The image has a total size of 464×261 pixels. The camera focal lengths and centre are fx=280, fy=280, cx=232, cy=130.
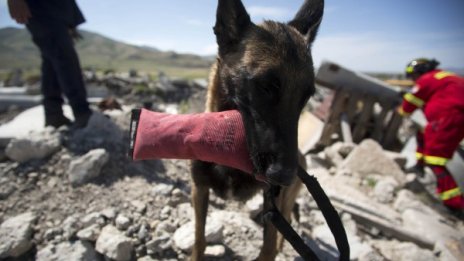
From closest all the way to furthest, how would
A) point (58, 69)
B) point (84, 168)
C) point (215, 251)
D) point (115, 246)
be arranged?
point (115, 246)
point (215, 251)
point (84, 168)
point (58, 69)

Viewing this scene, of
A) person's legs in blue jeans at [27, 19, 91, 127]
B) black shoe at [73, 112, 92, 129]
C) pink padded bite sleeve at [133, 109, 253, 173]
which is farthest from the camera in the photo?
black shoe at [73, 112, 92, 129]

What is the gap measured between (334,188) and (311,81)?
336 cm

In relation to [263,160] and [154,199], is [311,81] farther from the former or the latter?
[154,199]

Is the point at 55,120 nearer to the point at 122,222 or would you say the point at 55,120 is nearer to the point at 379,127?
the point at 122,222

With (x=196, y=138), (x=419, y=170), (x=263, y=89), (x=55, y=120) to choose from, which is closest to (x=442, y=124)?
(x=419, y=170)

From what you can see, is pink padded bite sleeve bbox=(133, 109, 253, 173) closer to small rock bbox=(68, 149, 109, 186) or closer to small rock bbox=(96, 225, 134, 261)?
small rock bbox=(96, 225, 134, 261)

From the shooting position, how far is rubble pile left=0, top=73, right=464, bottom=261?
9.38 ft

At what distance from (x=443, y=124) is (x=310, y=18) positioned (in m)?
4.43

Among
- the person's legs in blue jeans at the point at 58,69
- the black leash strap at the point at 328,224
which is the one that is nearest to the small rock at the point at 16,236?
the person's legs in blue jeans at the point at 58,69

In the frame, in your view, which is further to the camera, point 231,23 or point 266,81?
point 231,23

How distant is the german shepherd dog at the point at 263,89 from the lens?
1.64 m

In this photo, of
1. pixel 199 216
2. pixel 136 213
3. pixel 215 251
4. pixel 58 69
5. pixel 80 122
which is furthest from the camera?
pixel 80 122

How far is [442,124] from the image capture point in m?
5.34

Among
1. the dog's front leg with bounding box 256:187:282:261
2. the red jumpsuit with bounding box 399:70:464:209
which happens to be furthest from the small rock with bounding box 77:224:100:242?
the red jumpsuit with bounding box 399:70:464:209
